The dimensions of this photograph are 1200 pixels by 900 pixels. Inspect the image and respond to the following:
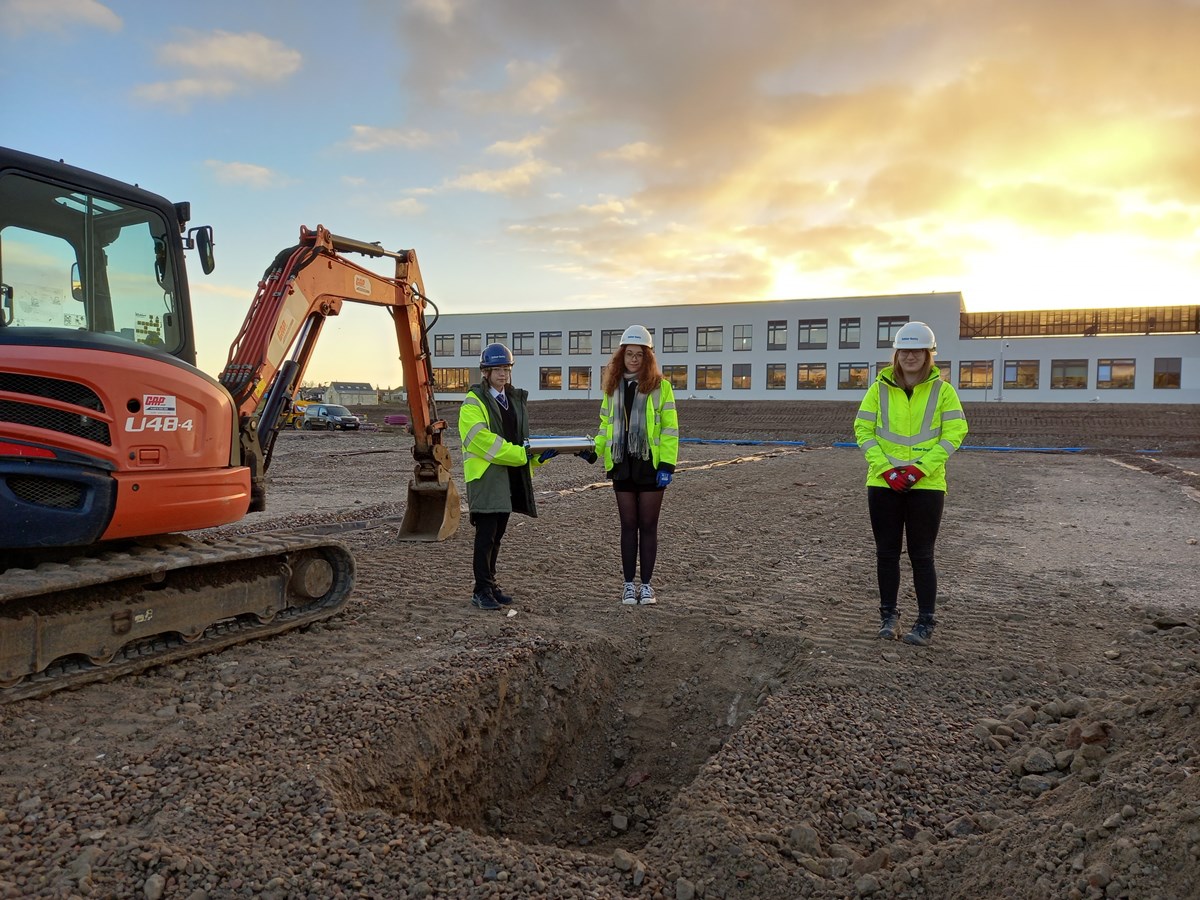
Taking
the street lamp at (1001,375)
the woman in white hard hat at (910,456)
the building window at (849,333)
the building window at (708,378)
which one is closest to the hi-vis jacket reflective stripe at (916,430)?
the woman in white hard hat at (910,456)

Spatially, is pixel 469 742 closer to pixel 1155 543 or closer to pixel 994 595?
pixel 994 595

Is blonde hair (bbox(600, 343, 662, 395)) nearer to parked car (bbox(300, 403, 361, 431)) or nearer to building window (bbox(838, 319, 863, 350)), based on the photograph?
parked car (bbox(300, 403, 361, 431))

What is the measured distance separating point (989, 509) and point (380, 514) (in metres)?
8.87

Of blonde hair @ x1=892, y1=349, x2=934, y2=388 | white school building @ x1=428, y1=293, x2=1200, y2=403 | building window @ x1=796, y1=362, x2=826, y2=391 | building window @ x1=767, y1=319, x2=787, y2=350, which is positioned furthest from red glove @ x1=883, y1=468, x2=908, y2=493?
building window @ x1=767, y1=319, x2=787, y2=350

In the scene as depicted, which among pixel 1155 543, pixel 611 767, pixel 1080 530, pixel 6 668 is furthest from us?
pixel 1080 530

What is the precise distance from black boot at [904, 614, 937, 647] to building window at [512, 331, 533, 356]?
57.5 metres

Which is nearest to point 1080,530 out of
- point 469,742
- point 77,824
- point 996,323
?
point 469,742

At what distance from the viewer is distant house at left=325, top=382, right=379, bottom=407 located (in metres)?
61.7

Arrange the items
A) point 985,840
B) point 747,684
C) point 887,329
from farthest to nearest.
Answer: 1. point 887,329
2. point 747,684
3. point 985,840

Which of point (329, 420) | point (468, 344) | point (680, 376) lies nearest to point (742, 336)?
point (680, 376)

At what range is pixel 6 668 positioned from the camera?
13.6 feet

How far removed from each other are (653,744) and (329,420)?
116ft

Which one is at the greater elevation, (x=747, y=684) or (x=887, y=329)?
(x=887, y=329)

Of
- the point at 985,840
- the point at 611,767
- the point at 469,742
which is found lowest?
the point at 611,767
